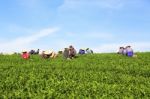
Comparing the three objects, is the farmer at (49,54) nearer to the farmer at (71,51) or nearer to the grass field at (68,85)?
the farmer at (71,51)

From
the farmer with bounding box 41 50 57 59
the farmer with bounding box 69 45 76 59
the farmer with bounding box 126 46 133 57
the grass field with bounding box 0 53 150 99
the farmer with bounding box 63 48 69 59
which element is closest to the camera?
the grass field with bounding box 0 53 150 99

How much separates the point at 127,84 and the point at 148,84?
3.88 ft

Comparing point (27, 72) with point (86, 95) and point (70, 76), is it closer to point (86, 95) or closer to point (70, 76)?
point (70, 76)

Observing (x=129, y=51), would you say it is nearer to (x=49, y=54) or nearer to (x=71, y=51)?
(x=71, y=51)

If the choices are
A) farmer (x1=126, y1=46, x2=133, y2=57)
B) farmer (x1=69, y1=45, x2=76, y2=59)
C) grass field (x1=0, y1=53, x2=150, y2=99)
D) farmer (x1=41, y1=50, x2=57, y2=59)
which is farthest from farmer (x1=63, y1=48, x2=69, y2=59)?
grass field (x1=0, y1=53, x2=150, y2=99)

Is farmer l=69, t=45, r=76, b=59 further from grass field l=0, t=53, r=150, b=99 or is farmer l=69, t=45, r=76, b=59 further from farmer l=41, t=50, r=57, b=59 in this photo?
grass field l=0, t=53, r=150, b=99

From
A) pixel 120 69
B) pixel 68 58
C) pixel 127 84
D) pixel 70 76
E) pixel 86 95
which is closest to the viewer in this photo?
pixel 86 95

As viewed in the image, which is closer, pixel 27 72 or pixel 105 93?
pixel 105 93

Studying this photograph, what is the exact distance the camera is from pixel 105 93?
68.3 ft

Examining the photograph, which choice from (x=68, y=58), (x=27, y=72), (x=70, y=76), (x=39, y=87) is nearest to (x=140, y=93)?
(x=39, y=87)

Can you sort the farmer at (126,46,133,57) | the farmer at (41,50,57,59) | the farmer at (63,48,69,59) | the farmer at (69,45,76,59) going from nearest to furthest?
the farmer at (41,50,57,59) → the farmer at (63,48,69,59) → the farmer at (69,45,76,59) → the farmer at (126,46,133,57)

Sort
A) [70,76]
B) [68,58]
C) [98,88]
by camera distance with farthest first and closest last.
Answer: [68,58] → [70,76] → [98,88]

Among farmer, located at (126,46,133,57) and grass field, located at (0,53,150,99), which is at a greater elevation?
farmer, located at (126,46,133,57)


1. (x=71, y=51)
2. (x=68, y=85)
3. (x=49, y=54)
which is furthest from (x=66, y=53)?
(x=68, y=85)
